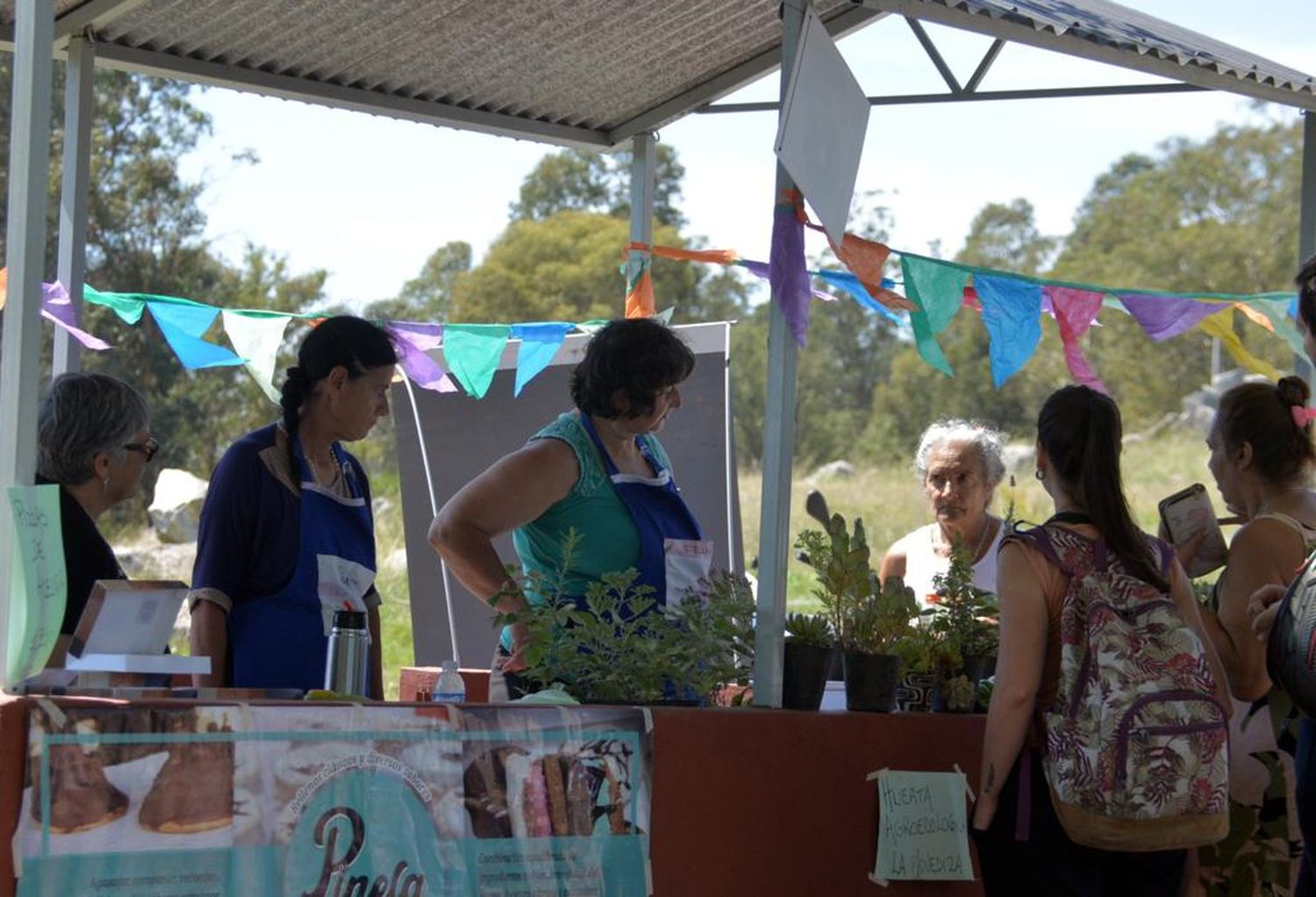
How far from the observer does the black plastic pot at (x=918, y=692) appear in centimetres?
381

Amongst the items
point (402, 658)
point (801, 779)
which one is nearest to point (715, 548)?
point (801, 779)

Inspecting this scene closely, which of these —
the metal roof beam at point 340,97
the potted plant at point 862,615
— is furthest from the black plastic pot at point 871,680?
the metal roof beam at point 340,97

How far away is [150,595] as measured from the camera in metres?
2.77

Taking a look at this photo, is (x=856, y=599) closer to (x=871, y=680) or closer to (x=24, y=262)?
(x=871, y=680)

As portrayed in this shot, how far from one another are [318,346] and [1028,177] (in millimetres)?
53382

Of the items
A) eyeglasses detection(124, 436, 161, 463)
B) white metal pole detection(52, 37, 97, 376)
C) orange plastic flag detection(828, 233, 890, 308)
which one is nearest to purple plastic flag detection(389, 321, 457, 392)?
white metal pole detection(52, 37, 97, 376)

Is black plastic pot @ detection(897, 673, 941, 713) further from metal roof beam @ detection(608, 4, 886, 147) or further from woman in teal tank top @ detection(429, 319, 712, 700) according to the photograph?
metal roof beam @ detection(608, 4, 886, 147)

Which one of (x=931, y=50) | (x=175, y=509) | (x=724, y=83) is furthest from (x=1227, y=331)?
(x=175, y=509)

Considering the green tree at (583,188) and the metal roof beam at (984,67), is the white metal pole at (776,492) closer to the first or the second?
the metal roof beam at (984,67)

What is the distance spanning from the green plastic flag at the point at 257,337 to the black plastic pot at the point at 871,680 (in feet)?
8.30

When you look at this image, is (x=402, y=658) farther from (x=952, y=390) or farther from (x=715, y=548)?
(x=952, y=390)

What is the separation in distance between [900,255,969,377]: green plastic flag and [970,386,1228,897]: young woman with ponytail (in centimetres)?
135

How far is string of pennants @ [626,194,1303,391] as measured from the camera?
473cm

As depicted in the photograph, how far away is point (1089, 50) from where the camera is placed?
13.9 ft
